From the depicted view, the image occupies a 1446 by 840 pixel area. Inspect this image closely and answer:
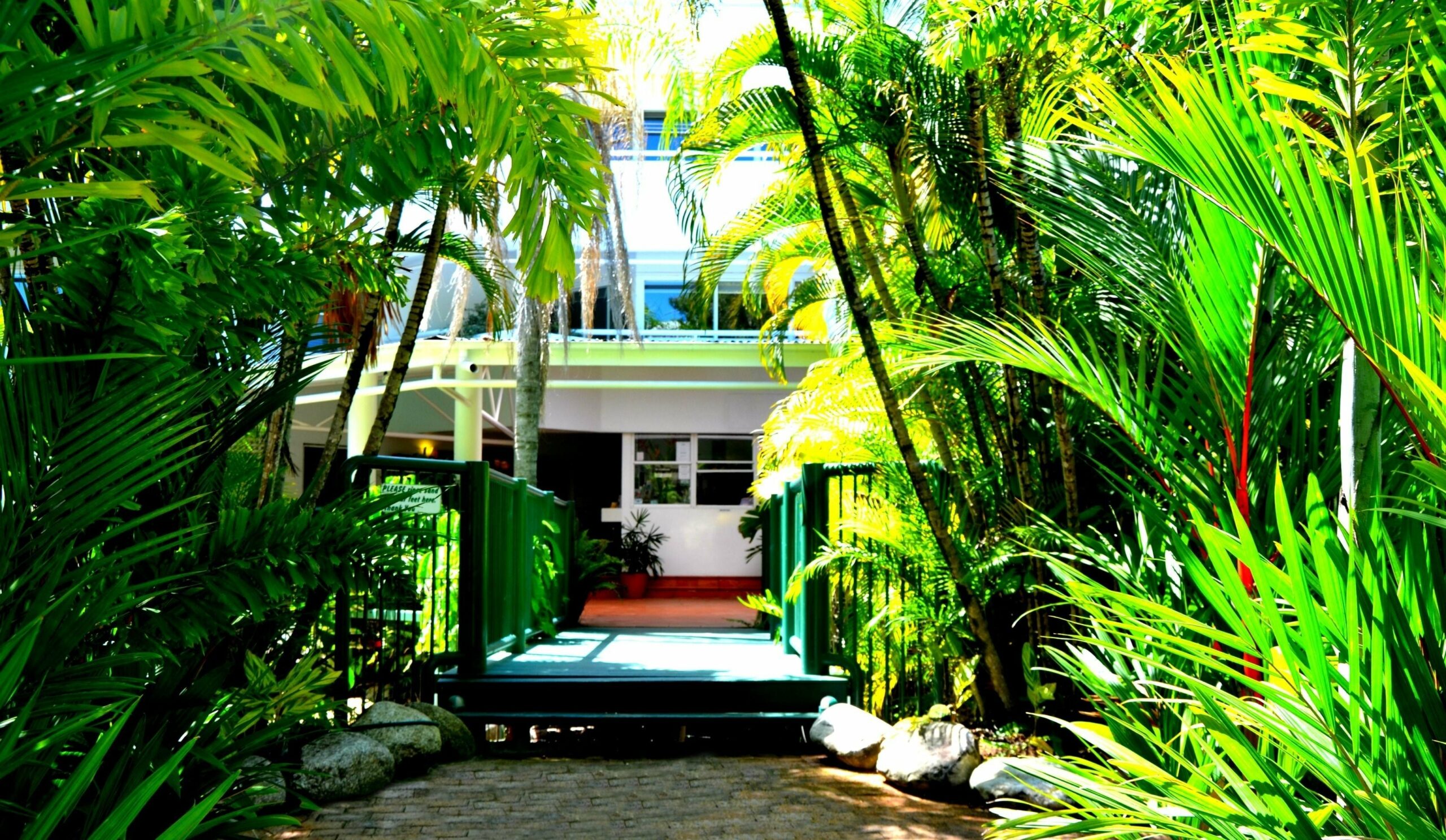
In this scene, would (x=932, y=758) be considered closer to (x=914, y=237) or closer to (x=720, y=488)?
(x=914, y=237)

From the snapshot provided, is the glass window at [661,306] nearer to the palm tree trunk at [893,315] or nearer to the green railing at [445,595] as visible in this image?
the green railing at [445,595]

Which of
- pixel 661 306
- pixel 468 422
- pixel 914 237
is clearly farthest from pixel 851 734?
pixel 661 306

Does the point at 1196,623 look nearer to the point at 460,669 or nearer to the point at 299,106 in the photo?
the point at 299,106

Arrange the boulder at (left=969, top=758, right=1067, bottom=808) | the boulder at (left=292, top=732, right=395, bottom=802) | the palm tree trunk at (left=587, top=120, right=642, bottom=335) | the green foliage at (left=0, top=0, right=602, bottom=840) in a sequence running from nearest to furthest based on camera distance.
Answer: the green foliage at (left=0, top=0, right=602, bottom=840) → the boulder at (left=969, top=758, right=1067, bottom=808) → the boulder at (left=292, top=732, right=395, bottom=802) → the palm tree trunk at (left=587, top=120, right=642, bottom=335)

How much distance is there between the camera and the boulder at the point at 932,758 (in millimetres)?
5000

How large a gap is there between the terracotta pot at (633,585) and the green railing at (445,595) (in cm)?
1004

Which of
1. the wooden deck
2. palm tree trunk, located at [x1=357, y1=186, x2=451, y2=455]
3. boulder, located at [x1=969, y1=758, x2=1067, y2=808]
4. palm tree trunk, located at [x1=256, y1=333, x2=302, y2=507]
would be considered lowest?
boulder, located at [x1=969, y1=758, x2=1067, y2=808]

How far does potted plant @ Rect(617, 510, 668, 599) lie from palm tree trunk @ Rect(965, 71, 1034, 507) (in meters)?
13.4

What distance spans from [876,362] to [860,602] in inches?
92.2

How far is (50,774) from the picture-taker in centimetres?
214

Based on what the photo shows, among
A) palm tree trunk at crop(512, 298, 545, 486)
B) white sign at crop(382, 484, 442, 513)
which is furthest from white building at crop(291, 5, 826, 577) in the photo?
white sign at crop(382, 484, 442, 513)

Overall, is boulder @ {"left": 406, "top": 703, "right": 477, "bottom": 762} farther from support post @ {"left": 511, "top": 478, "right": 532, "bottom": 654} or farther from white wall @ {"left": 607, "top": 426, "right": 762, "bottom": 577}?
white wall @ {"left": 607, "top": 426, "right": 762, "bottom": 577}

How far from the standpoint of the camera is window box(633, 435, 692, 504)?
65.0ft

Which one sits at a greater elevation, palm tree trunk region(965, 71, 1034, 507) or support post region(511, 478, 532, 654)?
palm tree trunk region(965, 71, 1034, 507)
